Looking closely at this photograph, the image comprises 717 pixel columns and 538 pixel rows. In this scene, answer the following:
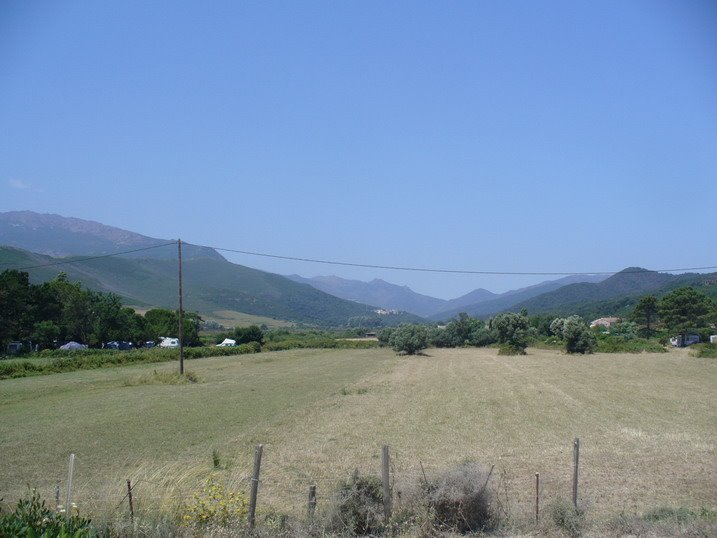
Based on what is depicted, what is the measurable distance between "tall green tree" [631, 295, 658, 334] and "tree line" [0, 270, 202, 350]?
259ft

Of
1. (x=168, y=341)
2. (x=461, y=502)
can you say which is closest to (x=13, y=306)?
(x=168, y=341)

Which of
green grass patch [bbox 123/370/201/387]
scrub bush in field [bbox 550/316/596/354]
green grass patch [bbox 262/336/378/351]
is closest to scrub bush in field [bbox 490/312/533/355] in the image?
scrub bush in field [bbox 550/316/596/354]

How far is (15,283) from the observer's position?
85.8 meters

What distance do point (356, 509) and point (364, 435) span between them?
11911 mm

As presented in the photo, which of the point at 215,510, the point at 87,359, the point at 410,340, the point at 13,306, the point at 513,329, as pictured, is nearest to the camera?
the point at 215,510

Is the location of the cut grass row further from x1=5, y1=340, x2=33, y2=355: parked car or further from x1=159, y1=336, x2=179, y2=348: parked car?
x1=159, y1=336, x2=179, y2=348: parked car

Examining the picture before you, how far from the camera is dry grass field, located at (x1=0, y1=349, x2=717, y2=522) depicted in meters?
12.9

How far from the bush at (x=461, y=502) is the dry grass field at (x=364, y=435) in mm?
596

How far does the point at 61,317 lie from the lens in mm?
93250

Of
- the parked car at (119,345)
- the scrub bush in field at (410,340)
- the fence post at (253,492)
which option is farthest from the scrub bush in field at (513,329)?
the fence post at (253,492)

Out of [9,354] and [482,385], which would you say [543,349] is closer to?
[482,385]

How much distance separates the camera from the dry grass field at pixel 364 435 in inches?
508

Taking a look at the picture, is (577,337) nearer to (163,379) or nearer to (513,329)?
(513,329)

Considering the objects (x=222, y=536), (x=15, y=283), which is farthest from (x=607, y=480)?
(x=15, y=283)
